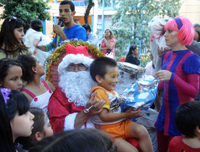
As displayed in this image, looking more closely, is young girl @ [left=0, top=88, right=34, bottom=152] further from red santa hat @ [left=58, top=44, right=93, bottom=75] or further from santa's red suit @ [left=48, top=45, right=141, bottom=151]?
red santa hat @ [left=58, top=44, right=93, bottom=75]

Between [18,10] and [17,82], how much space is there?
5089 millimetres

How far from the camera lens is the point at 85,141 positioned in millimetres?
607

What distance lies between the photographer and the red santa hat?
2.05 meters

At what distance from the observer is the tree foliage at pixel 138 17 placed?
7.93m

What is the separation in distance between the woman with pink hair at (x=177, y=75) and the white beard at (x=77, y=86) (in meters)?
0.78

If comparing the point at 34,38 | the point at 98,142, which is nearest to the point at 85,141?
the point at 98,142

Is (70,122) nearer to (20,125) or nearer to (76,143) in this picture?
(20,125)

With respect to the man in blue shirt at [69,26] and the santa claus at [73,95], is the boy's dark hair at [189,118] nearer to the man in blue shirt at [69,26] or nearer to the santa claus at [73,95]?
the santa claus at [73,95]

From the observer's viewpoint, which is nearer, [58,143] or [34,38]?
[58,143]

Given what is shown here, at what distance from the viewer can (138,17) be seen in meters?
8.05

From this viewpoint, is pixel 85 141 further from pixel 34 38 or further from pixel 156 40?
pixel 34 38

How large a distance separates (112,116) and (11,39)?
6.50 ft

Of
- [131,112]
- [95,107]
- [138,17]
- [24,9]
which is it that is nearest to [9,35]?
[95,107]

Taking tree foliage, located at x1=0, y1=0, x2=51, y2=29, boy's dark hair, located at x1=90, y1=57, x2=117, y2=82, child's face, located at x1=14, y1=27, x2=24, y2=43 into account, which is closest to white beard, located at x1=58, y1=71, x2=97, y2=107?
boy's dark hair, located at x1=90, y1=57, x2=117, y2=82
